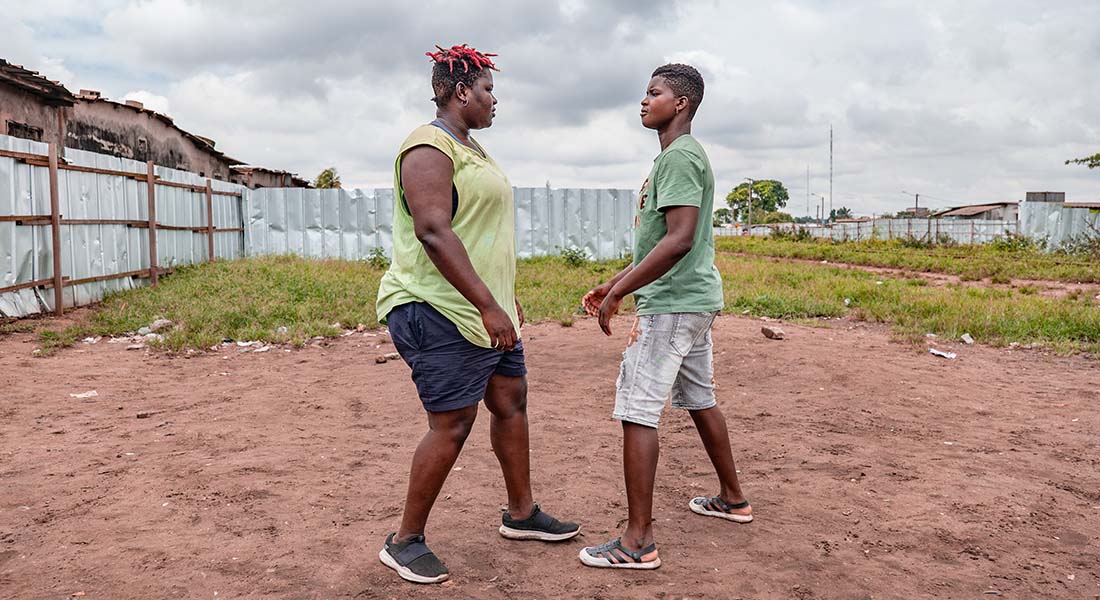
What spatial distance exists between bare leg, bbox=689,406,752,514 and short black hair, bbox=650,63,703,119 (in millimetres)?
1168

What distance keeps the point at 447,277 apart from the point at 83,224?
909cm

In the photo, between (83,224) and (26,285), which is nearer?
(26,285)

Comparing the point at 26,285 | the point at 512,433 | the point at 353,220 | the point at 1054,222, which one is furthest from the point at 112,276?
the point at 1054,222

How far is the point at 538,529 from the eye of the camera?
117 inches

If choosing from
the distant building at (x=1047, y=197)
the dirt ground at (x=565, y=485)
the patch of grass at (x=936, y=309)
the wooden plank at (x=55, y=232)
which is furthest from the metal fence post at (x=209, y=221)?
the distant building at (x=1047, y=197)

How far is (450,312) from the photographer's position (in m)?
2.54

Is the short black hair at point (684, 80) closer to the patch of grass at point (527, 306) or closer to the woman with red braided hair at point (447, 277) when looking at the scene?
the woman with red braided hair at point (447, 277)

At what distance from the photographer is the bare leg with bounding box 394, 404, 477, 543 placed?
2602 mm

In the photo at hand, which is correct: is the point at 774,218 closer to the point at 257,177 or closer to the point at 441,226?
the point at 257,177

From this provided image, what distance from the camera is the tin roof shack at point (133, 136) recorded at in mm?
13141

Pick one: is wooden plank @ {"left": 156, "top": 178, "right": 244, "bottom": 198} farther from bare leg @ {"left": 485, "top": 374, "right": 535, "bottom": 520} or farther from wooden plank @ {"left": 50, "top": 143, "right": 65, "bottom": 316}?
bare leg @ {"left": 485, "top": 374, "right": 535, "bottom": 520}

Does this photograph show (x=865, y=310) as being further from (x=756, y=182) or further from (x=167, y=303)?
(x=756, y=182)

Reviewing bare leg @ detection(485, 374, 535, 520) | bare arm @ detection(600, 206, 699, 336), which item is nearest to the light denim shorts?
bare arm @ detection(600, 206, 699, 336)

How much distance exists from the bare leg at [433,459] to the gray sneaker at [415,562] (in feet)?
0.12
